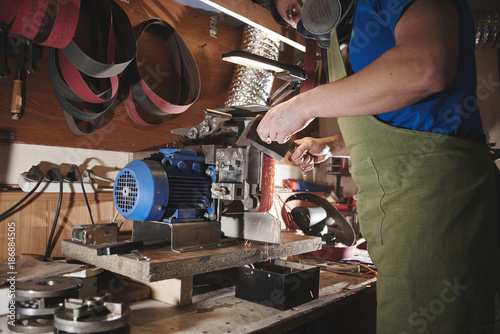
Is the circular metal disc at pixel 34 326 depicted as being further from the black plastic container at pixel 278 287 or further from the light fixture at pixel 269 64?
the light fixture at pixel 269 64

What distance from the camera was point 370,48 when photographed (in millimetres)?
934

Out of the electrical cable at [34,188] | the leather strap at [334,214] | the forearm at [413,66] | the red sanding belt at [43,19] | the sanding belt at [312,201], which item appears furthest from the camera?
the leather strap at [334,214]

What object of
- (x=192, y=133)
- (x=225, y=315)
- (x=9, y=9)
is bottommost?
(x=225, y=315)

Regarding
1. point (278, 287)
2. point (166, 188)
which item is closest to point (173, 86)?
point (166, 188)

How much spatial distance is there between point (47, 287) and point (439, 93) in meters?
1.14

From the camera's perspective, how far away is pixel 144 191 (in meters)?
1.16

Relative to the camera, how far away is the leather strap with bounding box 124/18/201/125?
1.78 metres

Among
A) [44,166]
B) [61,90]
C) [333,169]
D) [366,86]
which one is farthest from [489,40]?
[44,166]

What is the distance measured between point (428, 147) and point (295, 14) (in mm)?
835

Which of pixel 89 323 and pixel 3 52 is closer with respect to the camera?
A: pixel 89 323

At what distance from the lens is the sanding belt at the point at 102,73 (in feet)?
4.88

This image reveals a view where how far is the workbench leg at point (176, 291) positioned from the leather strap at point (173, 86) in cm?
93

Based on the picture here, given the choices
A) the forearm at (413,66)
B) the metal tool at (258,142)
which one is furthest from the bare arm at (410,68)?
the metal tool at (258,142)

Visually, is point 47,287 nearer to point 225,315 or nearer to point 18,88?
point 225,315
